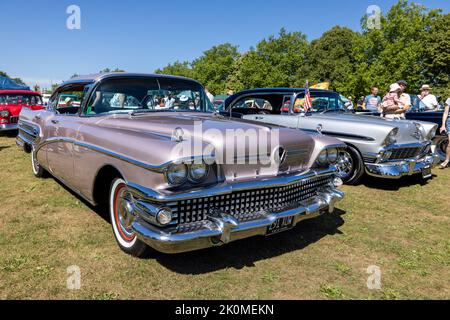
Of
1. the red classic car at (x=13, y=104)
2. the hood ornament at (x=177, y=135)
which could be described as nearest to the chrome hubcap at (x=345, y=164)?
the hood ornament at (x=177, y=135)

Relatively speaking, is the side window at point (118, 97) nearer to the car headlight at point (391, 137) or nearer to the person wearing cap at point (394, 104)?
the car headlight at point (391, 137)

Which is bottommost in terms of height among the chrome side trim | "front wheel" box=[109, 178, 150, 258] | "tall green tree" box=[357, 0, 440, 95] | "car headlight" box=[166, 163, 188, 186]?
"front wheel" box=[109, 178, 150, 258]

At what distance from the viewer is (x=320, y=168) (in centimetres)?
342

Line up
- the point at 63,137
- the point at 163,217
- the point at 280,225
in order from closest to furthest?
the point at 163,217 → the point at 280,225 → the point at 63,137

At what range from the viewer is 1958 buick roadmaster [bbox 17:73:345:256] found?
242 centimetres

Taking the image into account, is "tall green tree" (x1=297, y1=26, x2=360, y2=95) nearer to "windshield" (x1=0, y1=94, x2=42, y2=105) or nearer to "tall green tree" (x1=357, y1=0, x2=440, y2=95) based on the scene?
"tall green tree" (x1=357, y1=0, x2=440, y2=95)

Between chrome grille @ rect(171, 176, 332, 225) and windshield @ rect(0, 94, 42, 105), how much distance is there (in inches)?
423

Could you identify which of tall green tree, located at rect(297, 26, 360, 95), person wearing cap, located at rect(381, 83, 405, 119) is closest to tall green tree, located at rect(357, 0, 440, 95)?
tall green tree, located at rect(297, 26, 360, 95)

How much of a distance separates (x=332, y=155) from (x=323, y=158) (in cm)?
18

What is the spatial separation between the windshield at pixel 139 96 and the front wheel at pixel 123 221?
1019 mm

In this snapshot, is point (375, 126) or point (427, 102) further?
point (427, 102)

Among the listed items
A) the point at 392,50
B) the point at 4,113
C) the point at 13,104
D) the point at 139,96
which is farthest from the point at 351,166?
the point at 392,50

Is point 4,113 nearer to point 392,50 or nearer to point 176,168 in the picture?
point 176,168

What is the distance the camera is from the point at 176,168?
2400 mm
